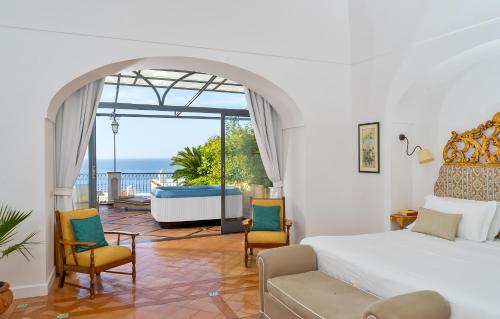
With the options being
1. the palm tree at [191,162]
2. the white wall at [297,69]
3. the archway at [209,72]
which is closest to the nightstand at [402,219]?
the white wall at [297,69]

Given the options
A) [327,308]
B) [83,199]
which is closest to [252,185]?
[83,199]

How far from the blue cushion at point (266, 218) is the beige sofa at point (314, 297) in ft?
5.84

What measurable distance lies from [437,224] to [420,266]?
3.92 ft

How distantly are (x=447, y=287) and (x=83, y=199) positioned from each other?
498 centimetres

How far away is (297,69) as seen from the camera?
17.3ft

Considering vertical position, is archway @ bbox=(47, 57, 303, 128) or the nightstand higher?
archway @ bbox=(47, 57, 303, 128)

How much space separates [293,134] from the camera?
5.73 meters

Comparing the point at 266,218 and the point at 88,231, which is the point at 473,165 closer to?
the point at 266,218

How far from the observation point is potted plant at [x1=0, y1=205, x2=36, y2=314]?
3207 millimetres

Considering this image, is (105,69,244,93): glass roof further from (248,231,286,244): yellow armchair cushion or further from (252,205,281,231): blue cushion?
(248,231,286,244): yellow armchair cushion

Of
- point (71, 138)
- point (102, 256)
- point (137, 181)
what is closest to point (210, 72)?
point (71, 138)

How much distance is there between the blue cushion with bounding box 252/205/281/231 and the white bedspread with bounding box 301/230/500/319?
157 centimetres

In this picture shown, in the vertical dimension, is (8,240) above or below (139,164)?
below

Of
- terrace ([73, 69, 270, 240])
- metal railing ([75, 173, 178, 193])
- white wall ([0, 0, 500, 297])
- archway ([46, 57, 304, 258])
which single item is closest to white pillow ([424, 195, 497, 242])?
white wall ([0, 0, 500, 297])
